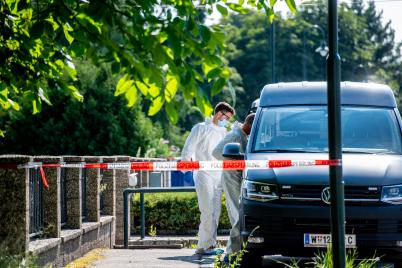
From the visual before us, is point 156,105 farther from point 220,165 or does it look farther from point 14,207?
point 220,165

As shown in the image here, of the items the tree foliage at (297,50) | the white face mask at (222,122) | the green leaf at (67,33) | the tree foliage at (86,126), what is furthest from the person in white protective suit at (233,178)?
the tree foliage at (297,50)

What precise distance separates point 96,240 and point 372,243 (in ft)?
17.4

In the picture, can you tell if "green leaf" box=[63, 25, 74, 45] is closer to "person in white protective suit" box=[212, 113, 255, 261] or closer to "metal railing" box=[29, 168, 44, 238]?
"metal railing" box=[29, 168, 44, 238]

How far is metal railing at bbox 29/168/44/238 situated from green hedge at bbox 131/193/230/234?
22.6ft

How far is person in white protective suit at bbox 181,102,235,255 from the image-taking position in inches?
547

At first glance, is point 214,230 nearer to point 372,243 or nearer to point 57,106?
point 372,243

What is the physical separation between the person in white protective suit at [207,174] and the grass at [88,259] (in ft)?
4.42

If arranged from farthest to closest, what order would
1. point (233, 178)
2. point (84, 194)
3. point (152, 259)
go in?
point (84, 194) < point (152, 259) < point (233, 178)

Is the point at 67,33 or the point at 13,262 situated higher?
the point at 67,33

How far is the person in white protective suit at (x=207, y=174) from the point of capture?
13898 mm

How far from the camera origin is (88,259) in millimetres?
13242

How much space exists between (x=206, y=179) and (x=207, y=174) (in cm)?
8

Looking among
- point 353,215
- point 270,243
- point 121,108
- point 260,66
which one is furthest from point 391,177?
point 260,66

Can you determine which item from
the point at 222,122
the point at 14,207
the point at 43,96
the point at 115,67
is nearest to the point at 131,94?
the point at 115,67
